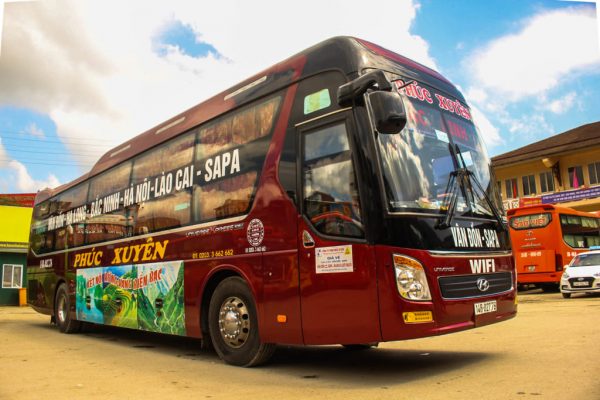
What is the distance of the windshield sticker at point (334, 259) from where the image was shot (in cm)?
527

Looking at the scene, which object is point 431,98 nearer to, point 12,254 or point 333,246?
point 333,246

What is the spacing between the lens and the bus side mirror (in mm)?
4992

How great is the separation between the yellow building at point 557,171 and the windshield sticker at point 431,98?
997 inches

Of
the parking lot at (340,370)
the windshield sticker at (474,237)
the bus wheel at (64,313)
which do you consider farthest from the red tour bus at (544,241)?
the windshield sticker at (474,237)

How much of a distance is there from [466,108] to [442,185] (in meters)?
1.70

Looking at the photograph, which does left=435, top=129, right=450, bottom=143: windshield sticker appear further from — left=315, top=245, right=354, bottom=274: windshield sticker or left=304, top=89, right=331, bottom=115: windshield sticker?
left=315, top=245, right=354, bottom=274: windshield sticker

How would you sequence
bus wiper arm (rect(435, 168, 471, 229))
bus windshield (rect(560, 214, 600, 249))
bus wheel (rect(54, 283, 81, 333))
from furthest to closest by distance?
bus windshield (rect(560, 214, 600, 249)) → bus wheel (rect(54, 283, 81, 333)) → bus wiper arm (rect(435, 168, 471, 229))

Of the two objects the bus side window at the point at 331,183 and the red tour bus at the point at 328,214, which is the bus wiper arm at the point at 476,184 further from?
the bus side window at the point at 331,183

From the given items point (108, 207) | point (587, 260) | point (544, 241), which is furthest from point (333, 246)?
point (544, 241)

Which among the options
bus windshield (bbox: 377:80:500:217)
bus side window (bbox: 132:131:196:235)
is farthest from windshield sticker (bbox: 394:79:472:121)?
bus side window (bbox: 132:131:196:235)

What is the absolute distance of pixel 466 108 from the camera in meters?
6.86

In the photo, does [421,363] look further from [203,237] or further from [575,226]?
[575,226]

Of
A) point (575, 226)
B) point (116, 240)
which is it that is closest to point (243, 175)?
point (116, 240)

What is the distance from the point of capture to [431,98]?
6172mm
